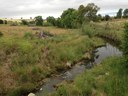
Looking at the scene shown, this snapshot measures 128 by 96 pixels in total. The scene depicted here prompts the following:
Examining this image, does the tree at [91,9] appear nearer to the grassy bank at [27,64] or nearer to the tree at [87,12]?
the tree at [87,12]

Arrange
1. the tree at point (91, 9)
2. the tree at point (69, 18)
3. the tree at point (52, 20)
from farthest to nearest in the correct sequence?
the tree at point (52, 20), the tree at point (69, 18), the tree at point (91, 9)

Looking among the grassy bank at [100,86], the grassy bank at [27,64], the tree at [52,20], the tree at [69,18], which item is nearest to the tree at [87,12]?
the tree at [69,18]

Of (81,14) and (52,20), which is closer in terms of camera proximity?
(81,14)

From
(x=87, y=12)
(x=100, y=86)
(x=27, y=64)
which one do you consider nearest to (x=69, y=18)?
(x=87, y=12)

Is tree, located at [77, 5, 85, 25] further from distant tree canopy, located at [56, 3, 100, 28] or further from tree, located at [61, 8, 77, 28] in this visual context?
tree, located at [61, 8, 77, 28]

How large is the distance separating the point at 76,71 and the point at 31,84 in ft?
23.8

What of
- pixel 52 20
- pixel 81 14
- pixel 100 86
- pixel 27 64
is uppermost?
pixel 81 14

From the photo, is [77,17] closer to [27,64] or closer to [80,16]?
[80,16]

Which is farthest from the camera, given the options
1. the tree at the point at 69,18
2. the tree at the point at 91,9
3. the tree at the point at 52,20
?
the tree at the point at 52,20

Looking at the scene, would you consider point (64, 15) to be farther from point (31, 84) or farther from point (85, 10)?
point (31, 84)

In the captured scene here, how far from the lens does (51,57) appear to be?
28.8 meters

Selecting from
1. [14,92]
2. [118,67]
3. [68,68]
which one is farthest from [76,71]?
[14,92]

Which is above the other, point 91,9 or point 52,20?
point 91,9

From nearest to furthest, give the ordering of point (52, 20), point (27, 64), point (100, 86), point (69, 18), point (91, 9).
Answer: point (100, 86)
point (27, 64)
point (91, 9)
point (69, 18)
point (52, 20)
